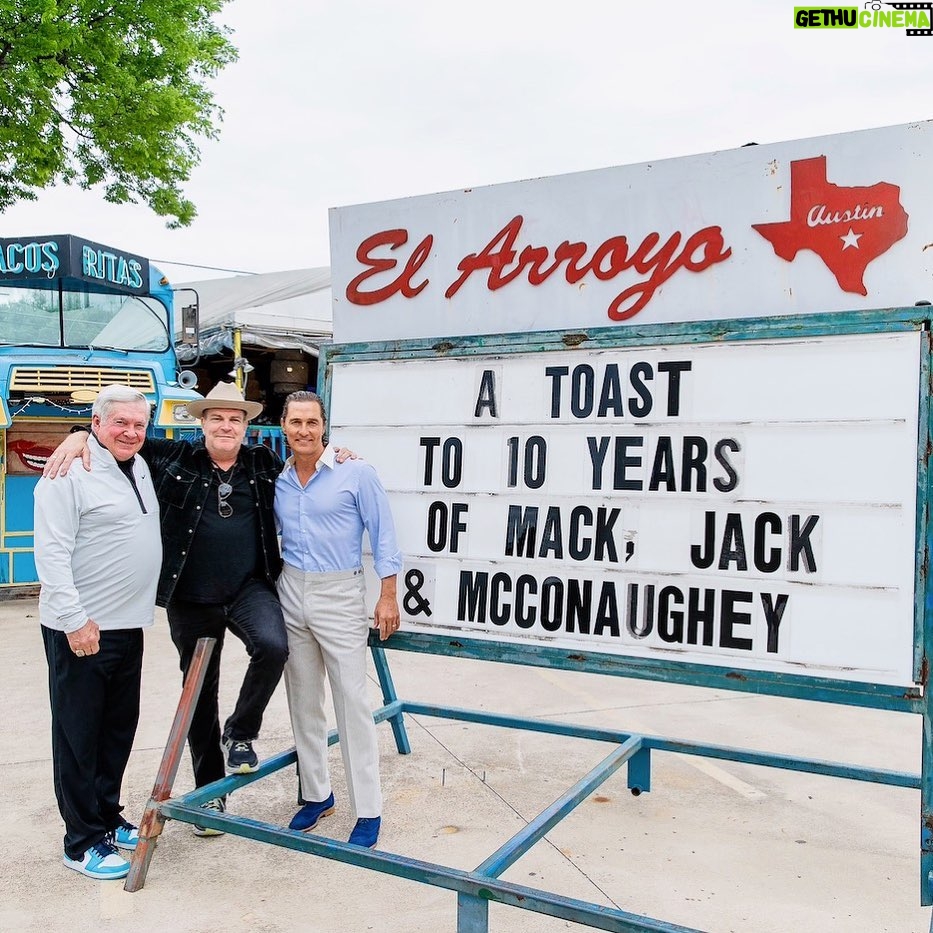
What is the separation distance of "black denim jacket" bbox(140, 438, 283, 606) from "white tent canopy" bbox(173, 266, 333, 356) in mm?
9845

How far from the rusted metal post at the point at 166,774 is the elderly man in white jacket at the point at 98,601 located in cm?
16

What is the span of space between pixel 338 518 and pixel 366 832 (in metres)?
1.35

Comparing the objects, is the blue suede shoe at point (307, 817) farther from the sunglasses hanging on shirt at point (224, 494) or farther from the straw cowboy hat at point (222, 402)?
the straw cowboy hat at point (222, 402)

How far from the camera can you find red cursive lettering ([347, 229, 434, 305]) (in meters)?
4.02

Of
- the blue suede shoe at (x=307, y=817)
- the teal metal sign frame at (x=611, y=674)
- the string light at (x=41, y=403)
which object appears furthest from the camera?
the string light at (x=41, y=403)

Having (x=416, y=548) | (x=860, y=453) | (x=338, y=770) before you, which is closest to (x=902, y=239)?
(x=860, y=453)

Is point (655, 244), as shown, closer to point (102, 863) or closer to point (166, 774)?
point (166, 774)

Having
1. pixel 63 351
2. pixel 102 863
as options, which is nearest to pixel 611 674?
pixel 102 863

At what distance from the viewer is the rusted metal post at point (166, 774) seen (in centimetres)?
374

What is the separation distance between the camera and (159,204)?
1678 centimetres

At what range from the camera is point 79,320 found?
1094cm

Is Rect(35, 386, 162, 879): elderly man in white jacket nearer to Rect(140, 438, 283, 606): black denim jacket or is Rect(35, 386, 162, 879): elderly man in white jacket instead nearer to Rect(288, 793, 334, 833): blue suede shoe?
Rect(140, 438, 283, 606): black denim jacket

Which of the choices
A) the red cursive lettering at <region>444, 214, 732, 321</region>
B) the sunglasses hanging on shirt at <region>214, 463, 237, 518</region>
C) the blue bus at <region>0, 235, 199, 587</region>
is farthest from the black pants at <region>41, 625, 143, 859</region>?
the blue bus at <region>0, 235, 199, 587</region>

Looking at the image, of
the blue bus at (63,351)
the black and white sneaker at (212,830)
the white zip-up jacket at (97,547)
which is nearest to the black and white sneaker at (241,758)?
the black and white sneaker at (212,830)
